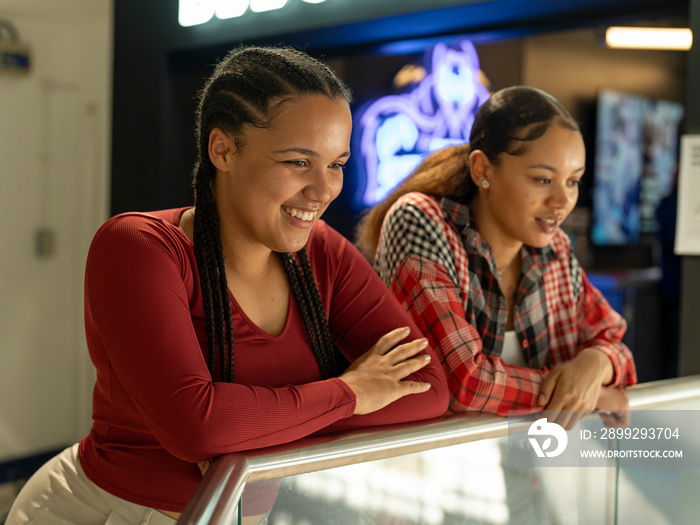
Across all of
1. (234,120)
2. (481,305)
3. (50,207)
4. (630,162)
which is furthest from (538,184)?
(630,162)

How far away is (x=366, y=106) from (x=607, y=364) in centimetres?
323

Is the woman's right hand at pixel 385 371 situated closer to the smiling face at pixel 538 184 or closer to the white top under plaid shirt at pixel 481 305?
the white top under plaid shirt at pixel 481 305

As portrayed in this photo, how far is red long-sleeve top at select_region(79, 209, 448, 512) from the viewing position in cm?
120

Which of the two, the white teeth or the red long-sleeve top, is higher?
the white teeth

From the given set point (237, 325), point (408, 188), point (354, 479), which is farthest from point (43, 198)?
point (354, 479)

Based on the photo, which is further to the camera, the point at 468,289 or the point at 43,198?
the point at 43,198

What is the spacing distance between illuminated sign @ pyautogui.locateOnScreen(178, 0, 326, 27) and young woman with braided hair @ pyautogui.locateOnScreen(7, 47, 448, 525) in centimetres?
215

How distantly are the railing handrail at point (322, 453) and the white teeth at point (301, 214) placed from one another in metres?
0.43

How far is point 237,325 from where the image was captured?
1415mm

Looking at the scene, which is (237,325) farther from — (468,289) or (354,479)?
(468,289)

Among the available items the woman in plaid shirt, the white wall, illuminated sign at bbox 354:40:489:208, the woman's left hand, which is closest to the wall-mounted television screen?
illuminated sign at bbox 354:40:489:208

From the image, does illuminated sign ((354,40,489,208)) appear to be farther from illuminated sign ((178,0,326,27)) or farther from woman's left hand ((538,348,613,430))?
woman's left hand ((538,348,613,430))

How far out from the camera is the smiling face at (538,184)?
182 cm

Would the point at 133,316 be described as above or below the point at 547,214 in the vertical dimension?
below
